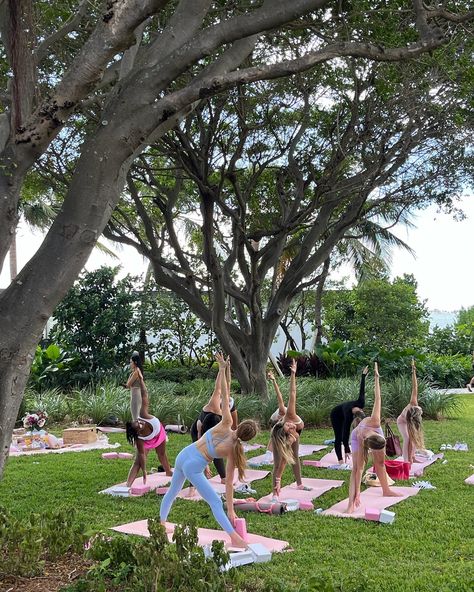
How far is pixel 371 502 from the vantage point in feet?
23.7

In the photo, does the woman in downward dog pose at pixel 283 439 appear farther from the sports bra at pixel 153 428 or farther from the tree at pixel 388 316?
the tree at pixel 388 316

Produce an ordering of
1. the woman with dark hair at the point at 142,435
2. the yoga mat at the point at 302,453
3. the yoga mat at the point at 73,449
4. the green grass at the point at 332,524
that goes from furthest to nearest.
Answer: the yoga mat at the point at 73,449
the yoga mat at the point at 302,453
the woman with dark hair at the point at 142,435
the green grass at the point at 332,524

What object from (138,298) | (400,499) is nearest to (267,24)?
(400,499)

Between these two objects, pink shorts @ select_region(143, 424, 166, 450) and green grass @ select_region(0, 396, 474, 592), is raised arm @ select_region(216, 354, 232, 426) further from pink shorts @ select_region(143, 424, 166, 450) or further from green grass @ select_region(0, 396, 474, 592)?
pink shorts @ select_region(143, 424, 166, 450)

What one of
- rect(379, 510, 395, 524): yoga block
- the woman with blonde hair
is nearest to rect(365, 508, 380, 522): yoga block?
rect(379, 510, 395, 524): yoga block

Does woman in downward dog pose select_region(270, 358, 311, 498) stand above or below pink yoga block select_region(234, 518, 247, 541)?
above

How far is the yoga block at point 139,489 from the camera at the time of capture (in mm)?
7672

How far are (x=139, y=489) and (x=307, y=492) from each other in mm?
2036

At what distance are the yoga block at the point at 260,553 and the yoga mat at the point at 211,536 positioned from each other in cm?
19

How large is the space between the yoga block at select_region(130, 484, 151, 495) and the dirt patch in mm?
3066

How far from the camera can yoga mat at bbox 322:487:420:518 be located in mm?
6750

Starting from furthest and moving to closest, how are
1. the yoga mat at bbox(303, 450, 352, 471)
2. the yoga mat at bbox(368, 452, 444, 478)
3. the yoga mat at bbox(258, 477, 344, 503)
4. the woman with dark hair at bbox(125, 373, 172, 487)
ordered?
1. the yoga mat at bbox(303, 450, 352, 471)
2. the yoga mat at bbox(368, 452, 444, 478)
3. the woman with dark hair at bbox(125, 373, 172, 487)
4. the yoga mat at bbox(258, 477, 344, 503)

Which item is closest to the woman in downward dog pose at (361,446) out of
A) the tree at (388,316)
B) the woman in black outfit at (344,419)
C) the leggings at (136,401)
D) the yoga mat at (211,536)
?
the woman in black outfit at (344,419)

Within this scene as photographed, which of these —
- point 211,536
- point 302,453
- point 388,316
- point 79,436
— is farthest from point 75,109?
point 388,316
